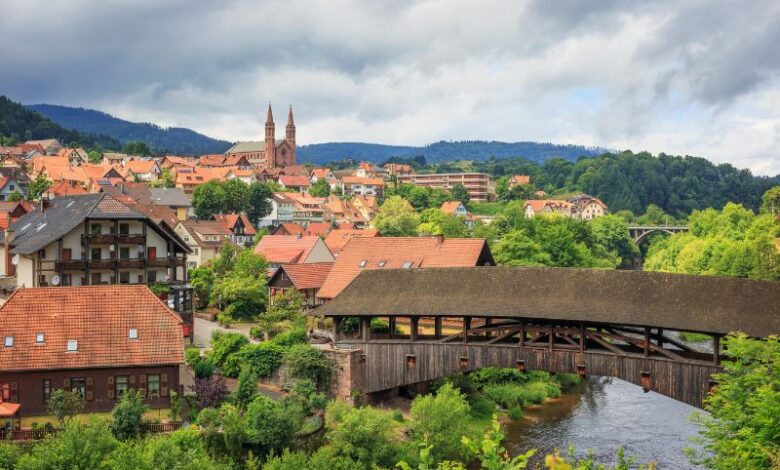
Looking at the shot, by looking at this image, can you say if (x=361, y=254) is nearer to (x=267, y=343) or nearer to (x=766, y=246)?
(x=267, y=343)

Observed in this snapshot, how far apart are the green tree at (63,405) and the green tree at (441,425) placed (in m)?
11.3

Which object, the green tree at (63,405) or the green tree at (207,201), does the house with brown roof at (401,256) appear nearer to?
the green tree at (63,405)

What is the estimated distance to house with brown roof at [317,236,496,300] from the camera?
40844 millimetres

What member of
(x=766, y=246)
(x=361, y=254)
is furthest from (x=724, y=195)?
(x=361, y=254)

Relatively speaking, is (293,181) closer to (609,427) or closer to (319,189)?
(319,189)

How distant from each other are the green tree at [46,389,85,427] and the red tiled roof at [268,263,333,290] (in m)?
17.2

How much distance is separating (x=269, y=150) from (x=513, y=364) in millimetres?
134695

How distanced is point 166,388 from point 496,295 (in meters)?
12.4

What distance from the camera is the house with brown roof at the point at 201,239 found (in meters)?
64.4

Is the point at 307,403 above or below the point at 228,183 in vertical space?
below

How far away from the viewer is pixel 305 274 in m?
44.9

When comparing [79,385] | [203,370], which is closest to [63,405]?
[79,385]

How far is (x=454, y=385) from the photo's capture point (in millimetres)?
36656

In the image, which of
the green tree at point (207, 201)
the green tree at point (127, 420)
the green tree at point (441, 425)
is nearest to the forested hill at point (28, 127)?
the green tree at point (207, 201)
